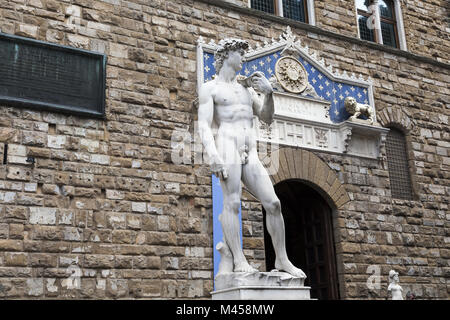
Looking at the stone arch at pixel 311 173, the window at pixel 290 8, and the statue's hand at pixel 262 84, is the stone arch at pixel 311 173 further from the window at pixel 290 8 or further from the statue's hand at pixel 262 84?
the statue's hand at pixel 262 84

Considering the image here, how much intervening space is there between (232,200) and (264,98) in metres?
1.35

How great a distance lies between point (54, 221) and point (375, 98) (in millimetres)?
7020

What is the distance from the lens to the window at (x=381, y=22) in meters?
12.8

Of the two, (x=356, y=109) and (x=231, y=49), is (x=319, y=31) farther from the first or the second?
(x=231, y=49)

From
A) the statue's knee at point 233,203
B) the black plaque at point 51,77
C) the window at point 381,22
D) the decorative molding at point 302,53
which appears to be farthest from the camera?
the window at point 381,22

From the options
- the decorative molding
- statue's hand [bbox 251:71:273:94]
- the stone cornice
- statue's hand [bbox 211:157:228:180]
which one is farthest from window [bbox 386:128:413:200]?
statue's hand [bbox 211:157:228:180]

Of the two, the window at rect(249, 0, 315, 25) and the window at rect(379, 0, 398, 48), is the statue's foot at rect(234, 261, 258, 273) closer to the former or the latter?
the window at rect(249, 0, 315, 25)

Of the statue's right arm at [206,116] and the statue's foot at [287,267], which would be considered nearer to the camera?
the statue's foot at [287,267]

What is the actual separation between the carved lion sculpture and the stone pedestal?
19.6 ft

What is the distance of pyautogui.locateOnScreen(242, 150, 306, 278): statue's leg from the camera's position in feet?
20.4

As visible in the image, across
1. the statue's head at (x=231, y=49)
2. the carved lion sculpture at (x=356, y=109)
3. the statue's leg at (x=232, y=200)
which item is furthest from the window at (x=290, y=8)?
the statue's leg at (x=232, y=200)

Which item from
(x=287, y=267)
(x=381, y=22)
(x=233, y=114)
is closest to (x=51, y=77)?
(x=233, y=114)

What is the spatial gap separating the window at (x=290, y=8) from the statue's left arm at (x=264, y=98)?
5.22 m

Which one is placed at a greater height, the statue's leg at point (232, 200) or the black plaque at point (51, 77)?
the black plaque at point (51, 77)
